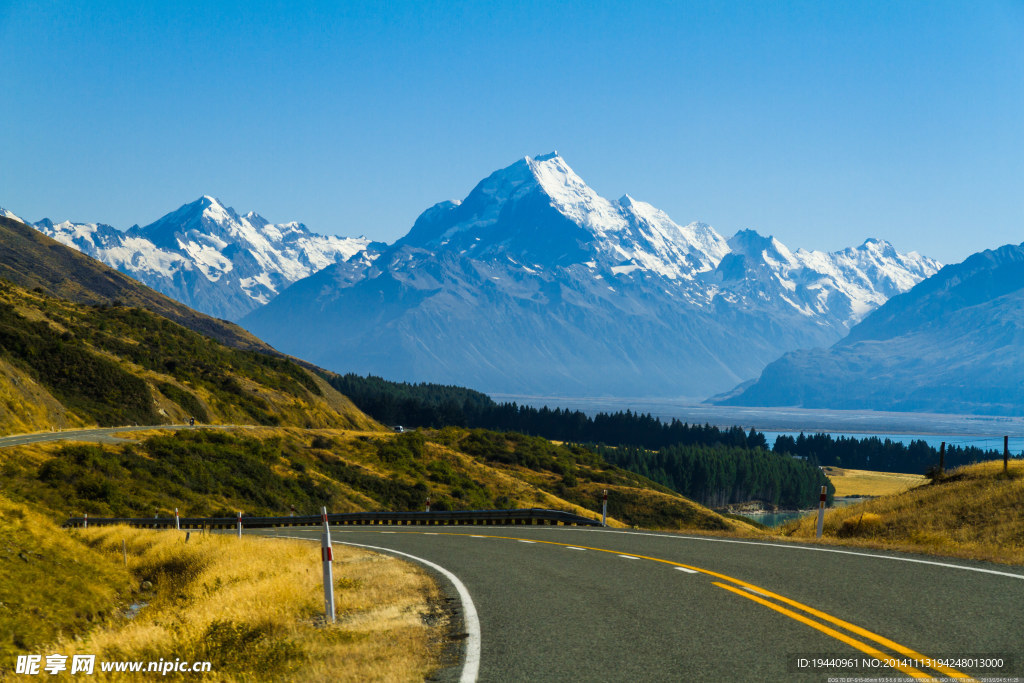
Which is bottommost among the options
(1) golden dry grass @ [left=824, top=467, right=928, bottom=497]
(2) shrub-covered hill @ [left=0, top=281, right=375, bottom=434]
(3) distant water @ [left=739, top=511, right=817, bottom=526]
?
(3) distant water @ [left=739, top=511, right=817, bottom=526]

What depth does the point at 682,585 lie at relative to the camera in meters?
11.3

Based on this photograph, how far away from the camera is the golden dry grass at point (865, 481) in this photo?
493ft

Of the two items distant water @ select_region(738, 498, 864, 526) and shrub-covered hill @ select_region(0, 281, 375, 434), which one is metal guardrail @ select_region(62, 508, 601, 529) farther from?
distant water @ select_region(738, 498, 864, 526)

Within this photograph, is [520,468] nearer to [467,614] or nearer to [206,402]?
[206,402]

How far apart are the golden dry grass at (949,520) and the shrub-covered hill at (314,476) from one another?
2792 cm

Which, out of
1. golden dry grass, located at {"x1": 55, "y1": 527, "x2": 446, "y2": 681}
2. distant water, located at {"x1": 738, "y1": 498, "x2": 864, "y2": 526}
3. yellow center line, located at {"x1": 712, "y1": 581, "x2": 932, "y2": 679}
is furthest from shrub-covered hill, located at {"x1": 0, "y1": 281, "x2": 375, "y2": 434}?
distant water, located at {"x1": 738, "y1": 498, "x2": 864, "y2": 526}

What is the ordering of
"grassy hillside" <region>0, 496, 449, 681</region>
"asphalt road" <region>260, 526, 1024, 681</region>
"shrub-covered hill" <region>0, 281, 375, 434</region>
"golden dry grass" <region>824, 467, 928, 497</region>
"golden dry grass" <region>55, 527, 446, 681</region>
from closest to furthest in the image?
1. "asphalt road" <region>260, 526, 1024, 681</region>
2. "golden dry grass" <region>55, 527, 446, 681</region>
3. "grassy hillside" <region>0, 496, 449, 681</region>
4. "shrub-covered hill" <region>0, 281, 375, 434</region>
5. "golden dry grass" <region>824, 467, 928, 497</region>

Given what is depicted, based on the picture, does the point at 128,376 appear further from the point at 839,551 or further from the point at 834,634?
the point at 834,634

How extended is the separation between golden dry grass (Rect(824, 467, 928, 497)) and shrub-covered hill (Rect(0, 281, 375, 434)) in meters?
91.2

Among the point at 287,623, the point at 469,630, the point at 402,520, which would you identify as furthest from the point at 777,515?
the point at 469,630

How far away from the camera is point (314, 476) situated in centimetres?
6075

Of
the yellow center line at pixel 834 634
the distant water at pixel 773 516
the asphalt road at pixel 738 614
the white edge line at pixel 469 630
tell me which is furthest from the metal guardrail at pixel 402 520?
the distant water at pixel 773 516

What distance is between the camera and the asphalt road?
7074 millimetres

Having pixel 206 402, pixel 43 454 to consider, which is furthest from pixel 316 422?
pixel 43 454
